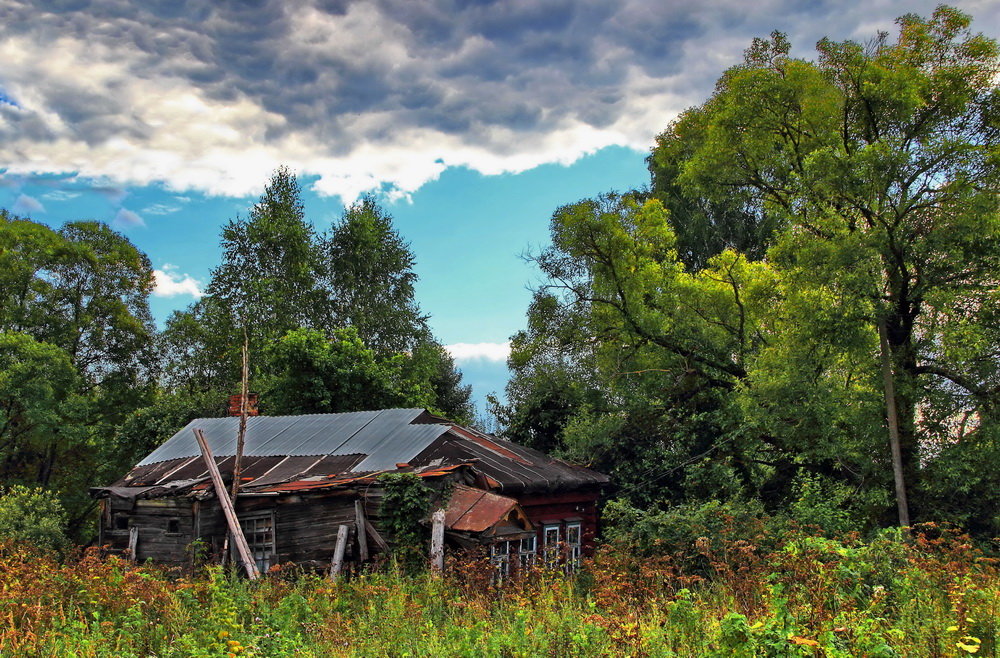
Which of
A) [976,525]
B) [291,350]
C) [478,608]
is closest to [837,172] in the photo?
[976,525]

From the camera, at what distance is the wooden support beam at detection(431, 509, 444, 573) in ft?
43.4

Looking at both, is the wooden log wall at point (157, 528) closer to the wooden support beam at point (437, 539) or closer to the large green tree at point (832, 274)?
the wooden support beam at point (437, 539)

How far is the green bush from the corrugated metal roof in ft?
11.9

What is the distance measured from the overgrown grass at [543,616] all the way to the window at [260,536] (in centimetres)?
681

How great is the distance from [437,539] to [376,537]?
1.87m

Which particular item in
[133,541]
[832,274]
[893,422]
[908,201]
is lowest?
[133,541]

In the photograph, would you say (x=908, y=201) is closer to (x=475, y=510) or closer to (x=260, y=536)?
(x=475, y=510)

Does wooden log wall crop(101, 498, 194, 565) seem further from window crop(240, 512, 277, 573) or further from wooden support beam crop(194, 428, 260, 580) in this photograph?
wooden support beam crop(194, 428, 260, 580)

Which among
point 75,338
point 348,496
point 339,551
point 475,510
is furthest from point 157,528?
point 75,338

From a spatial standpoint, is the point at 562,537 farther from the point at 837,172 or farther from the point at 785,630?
the point at 785,630

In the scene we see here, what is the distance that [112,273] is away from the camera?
→ 1331 inches

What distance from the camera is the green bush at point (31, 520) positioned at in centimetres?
2214

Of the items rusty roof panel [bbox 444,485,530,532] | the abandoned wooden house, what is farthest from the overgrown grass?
the abandoned wooden house

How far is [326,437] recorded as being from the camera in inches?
783
